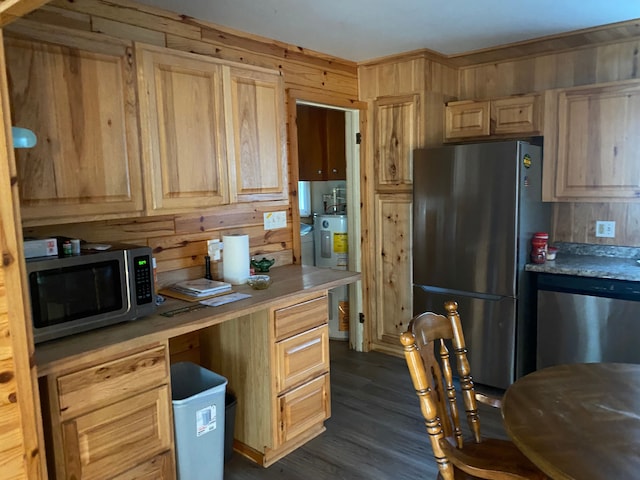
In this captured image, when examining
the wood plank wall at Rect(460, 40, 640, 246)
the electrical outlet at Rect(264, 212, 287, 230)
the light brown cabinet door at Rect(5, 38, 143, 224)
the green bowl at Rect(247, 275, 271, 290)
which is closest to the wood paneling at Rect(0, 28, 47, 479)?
the light brown cabinet door at Rect(5, 38, 143, 224)

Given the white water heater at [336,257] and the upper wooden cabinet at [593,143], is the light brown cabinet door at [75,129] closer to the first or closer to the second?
the white water heater at [336,257]

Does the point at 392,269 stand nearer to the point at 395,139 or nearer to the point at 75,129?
the point at 395,139

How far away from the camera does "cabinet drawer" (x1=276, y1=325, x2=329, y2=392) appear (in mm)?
2510

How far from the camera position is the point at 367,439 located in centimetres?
278

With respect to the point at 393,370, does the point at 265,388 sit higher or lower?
higher

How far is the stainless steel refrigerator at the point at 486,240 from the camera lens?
310 cm

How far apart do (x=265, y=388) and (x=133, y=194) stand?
1.15 m

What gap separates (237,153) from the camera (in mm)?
2568

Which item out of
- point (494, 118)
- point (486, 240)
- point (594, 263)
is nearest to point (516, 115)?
point (494, 118)

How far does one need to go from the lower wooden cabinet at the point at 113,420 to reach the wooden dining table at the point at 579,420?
51.3 inches

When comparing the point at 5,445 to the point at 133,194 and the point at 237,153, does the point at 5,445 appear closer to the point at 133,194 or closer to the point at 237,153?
the point at 133,194

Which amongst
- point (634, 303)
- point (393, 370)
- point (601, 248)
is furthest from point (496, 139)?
point (393, 370)

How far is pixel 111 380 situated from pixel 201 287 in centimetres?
80

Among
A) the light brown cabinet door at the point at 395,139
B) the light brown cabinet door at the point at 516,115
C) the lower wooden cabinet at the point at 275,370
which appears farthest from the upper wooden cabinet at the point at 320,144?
the lower wooden cabinet at the point at 275,370
